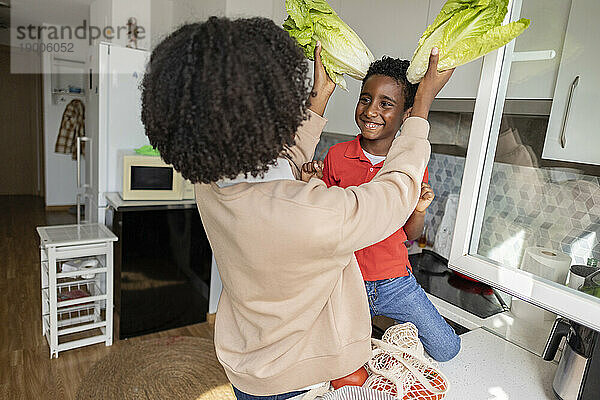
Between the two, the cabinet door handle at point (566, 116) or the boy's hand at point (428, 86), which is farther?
the cabinet door handle at point (566, 116)

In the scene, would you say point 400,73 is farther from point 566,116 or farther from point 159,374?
point 159,374

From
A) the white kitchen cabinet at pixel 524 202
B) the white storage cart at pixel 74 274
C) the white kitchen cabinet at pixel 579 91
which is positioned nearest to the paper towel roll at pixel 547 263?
the white kitchen cabinet at pixel 524 202

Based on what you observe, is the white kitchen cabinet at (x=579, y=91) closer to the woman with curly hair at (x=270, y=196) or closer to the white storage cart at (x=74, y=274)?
the woman with curly hair at (x=270, y=196)

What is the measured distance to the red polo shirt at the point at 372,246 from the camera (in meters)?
1.09

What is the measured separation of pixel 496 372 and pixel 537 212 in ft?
1.49

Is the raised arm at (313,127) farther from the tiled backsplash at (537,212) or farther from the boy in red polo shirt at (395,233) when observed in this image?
the tiled backsplash at (537,212)

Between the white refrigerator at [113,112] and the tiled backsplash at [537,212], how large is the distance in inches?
95.5

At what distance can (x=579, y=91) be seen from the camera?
103 cm

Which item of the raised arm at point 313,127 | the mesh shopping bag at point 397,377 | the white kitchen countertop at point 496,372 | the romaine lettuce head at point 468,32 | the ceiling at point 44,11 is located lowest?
the white kitchen countertop at point 496,372

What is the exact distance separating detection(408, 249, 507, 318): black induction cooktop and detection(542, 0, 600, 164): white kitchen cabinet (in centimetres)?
72

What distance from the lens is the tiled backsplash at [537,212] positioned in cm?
110

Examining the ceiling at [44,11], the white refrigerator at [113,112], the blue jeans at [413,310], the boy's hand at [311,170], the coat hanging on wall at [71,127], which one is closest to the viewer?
the boy's hand at [311,170]

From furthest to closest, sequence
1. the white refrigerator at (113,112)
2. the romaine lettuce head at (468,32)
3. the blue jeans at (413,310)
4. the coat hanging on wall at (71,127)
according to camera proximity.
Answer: the coat hanging on wall at (71,127) < the white refrigerator at (113,112) < the blue jeans at (413,310) < the romaine lettuce head at (468,32)

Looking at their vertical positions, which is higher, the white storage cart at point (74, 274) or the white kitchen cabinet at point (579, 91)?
the white kitchen cabinet at point (579, 91)
